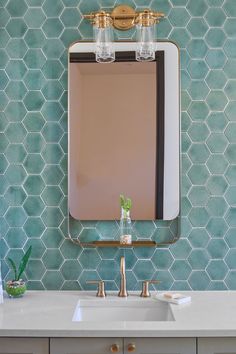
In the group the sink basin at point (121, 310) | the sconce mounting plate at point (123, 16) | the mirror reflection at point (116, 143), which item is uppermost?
the sconce mounting plate at point (123, 16)

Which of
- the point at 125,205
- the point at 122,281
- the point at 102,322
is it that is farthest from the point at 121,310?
the point at 125,205

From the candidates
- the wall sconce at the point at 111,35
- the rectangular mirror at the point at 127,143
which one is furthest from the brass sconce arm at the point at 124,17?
the rectangular mirror at the point at 127,143

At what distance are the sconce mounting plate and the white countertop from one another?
4.62 ft

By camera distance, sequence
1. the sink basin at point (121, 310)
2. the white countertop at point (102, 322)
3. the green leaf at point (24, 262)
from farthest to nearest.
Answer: the green leaf at point (24, 262)
the sink basin at point (121, 310)
the white countertop at point (102, 322)

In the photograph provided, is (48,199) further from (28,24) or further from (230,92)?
(230,92)

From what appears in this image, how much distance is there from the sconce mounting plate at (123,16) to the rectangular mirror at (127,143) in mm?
189

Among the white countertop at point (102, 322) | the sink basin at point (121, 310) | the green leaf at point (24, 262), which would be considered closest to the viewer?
the white countertop at point (102, 322)

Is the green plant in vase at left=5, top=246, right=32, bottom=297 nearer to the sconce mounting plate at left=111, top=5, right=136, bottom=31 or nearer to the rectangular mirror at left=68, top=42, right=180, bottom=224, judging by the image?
the rectangular mirror at left=68, top=42, right=180, bottom=224

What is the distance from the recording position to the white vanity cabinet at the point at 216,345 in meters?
2.02

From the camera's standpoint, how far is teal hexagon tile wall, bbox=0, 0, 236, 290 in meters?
2.61

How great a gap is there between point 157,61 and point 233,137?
57cm

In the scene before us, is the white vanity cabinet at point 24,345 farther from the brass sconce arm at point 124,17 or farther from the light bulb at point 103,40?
the brass sconce arm at point 124,17

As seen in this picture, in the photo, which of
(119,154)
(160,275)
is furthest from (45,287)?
(119,154)

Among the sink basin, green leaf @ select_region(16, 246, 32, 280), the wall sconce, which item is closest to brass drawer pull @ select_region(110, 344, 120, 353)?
the sink basin
